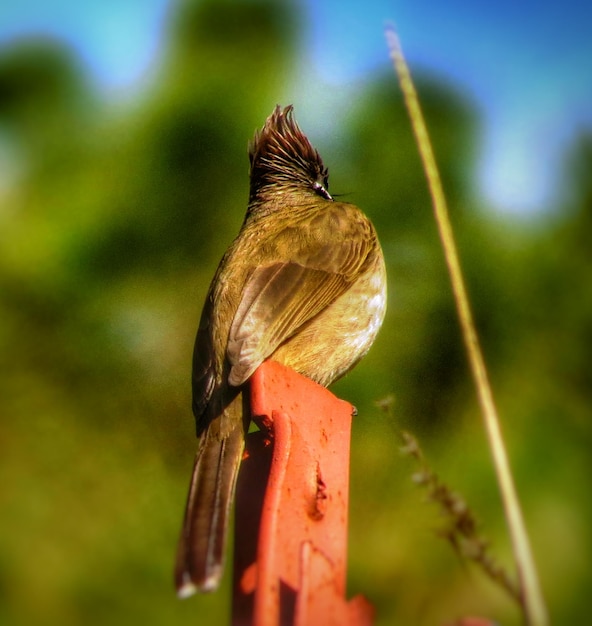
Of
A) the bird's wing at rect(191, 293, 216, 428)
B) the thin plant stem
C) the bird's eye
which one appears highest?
the bird's eye

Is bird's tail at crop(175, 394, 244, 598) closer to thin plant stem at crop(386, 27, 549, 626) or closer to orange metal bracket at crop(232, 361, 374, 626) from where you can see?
orange metal bracket at crop(232, 361, 374, 626)

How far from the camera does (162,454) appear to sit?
371 cm

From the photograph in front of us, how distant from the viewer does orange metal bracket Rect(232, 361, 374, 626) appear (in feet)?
4.96

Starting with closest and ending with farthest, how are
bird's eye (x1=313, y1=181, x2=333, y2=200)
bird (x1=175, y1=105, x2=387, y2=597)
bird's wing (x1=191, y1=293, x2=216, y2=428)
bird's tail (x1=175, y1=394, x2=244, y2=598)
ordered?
1. bird's tail (x1=175, y1=394, x2=244, y2=598)
2. bird (x1=175, y1=105, x2=387, y2=597)
3. bird's wing (x1=191, y1=293, x2=216, y2=428)
4. bird's eye (x1=313, y1=181, x2=333, y2=200)

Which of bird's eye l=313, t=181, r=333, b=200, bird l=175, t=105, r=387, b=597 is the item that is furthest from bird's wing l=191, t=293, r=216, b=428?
bird's eye l=313, t=181, r=333, b=200

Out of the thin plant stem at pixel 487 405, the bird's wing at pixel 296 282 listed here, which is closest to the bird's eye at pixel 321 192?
the bird's wing at pixel 296 282

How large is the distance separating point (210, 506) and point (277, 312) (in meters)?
1.01

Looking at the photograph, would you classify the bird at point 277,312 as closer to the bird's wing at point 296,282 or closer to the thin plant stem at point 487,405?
the bird's wing at point 296,282

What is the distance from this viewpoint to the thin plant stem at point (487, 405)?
114cm

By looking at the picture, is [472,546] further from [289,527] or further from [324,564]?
[289,527]

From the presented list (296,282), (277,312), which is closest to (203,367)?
(277,312)

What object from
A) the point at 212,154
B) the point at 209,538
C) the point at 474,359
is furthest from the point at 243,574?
the point at 212,154

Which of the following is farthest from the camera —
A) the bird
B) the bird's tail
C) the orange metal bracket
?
the bird

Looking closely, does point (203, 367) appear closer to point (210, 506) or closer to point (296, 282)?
point (296, 282)
